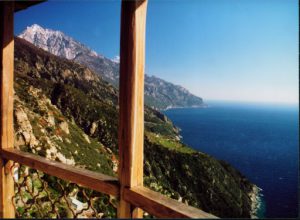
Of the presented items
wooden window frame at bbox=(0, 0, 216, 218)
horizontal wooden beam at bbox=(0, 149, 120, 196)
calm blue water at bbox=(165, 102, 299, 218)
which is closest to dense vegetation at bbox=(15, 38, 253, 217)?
calm blue water at bbox=(165, 102, 299, 218)

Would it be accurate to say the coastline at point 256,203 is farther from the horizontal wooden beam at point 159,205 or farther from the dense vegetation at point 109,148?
the horizontal wooden beam at point 159,205

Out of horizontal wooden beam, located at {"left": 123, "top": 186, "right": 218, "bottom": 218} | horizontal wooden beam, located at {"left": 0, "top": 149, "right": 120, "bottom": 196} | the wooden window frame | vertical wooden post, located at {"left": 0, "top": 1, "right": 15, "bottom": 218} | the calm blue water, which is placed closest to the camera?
horizontal wooden beam, located at {"left": 123, "top": 186, "right": 218, "bottom": 218}

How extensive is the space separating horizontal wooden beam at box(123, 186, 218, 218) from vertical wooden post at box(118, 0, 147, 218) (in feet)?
0.17

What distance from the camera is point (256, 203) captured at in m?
54.4

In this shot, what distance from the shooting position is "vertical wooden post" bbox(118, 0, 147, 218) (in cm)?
163

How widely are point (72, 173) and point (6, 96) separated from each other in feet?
3.59

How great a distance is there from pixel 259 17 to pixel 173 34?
39.3 metres

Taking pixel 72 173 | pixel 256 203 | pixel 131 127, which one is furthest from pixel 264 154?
pixel 131 127

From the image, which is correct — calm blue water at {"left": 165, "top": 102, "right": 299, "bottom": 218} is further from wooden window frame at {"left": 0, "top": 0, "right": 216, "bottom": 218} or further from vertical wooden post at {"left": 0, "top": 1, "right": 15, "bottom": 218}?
wooden window frame at {"left": 0, "top": 0, "right": 216, "bottom": 218}

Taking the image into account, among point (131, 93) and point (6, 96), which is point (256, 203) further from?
point (131, 93)

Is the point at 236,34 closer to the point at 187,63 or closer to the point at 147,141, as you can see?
the point at 187,63

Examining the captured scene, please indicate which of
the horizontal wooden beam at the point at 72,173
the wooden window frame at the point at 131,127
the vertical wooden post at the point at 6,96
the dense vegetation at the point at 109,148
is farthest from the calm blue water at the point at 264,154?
the wooden window frame at the point at 131,127

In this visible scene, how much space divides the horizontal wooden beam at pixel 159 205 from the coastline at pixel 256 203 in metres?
54.0

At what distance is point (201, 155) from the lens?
169 ft
